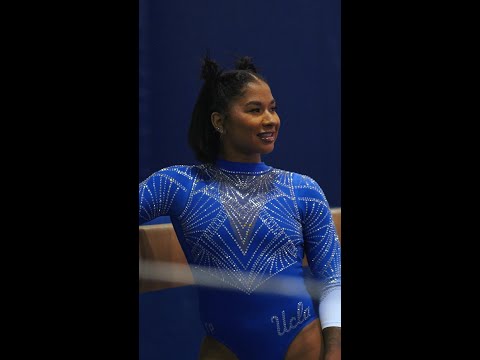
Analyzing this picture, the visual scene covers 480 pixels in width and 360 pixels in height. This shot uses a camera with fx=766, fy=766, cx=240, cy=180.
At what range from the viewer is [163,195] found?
1.82 metres

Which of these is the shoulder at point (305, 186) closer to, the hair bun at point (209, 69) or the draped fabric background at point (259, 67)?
the draped fabric background at point (259, 67)

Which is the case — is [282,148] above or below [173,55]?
below

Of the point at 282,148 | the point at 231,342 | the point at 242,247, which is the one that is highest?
the point at 282,148

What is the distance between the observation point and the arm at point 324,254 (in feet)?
5.86

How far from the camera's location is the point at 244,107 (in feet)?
5.98

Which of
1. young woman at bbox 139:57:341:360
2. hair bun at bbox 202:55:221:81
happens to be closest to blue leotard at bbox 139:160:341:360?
young woman at bbox 139:57:341:360

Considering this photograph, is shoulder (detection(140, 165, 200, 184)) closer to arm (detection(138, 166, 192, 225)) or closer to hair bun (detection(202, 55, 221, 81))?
arm (detection(138, 166, 192, 225))

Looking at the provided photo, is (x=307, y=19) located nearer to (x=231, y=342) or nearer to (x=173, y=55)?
(x=173, y=55)

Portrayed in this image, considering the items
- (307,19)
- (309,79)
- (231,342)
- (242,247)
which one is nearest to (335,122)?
(309,79)

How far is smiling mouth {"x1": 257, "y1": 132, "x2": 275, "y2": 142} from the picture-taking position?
182 centimetres

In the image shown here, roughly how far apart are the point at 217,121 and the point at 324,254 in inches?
16.0

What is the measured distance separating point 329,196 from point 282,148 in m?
0.16

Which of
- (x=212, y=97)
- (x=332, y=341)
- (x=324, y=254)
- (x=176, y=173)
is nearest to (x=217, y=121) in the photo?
(x=212, y=97)

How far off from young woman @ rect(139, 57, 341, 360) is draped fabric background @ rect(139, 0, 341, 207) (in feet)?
0.10
